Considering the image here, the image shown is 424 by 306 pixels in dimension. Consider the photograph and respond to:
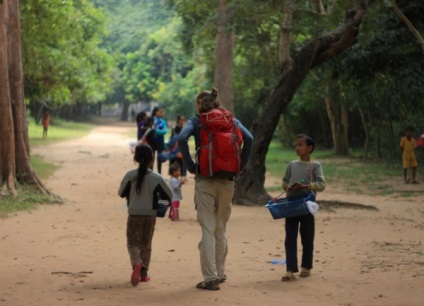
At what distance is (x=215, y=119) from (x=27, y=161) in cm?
961

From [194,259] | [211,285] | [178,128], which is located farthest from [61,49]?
[211,285]

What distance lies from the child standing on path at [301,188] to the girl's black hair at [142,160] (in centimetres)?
135

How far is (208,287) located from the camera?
25.8 feet

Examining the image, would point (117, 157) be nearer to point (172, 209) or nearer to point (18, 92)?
point (18, 92)

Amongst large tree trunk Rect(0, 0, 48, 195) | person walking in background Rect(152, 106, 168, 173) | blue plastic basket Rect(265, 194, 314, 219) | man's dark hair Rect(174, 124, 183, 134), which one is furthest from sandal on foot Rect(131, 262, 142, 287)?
person walking in background Rect(152, 106, 168, 173)

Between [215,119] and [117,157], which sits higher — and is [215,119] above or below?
above

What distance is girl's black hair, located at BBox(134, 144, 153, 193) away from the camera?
329 inches

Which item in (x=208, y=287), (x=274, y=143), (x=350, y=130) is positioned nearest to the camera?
(x=208, y=287)

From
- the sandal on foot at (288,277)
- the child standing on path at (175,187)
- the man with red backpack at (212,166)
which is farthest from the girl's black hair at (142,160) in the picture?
the child standing on path at (175,187)

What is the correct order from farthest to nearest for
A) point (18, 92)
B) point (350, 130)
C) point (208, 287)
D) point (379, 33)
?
point (350, 130), point (379, 33), point (18, 92), point (208, 287)

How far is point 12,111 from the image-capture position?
16.5m

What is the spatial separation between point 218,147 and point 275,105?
939cm

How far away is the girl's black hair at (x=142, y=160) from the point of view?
27.5ft

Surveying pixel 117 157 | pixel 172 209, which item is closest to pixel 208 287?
pixel 172 209
